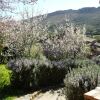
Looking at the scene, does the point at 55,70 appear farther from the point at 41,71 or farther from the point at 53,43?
the point at 53,43

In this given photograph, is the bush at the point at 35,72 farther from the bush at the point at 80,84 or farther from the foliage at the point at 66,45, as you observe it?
the foliage at the point at 66,45

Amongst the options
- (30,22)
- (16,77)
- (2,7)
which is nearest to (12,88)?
(16,77)

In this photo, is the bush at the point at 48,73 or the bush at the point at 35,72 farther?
the bush at the point at 48,73

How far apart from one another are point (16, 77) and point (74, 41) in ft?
73.8

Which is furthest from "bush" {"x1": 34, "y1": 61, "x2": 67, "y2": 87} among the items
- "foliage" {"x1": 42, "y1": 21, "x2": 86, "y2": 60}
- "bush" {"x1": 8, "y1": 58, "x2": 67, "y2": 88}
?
"foliage" {"x1": 42, "y1": 21, "x2": 86, "y2": 60}

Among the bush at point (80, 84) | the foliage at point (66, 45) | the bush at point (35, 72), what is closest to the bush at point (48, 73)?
the bush at point (35, 72)

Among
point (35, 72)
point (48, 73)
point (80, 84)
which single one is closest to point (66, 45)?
point (48, 73)

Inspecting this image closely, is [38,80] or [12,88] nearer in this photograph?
[12,88]

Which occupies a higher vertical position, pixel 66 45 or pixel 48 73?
pixel 48 73

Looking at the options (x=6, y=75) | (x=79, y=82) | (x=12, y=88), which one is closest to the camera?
(x=79, y=82)

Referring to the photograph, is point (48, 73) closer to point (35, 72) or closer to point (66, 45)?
point (35, 72)

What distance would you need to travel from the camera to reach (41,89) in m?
13.5

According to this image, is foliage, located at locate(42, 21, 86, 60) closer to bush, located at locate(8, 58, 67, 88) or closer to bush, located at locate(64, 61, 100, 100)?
bush, located at locate(8, 58, 67, 88)

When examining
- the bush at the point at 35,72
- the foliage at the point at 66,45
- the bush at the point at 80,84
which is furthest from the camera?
the foliage at the point at 66,45
